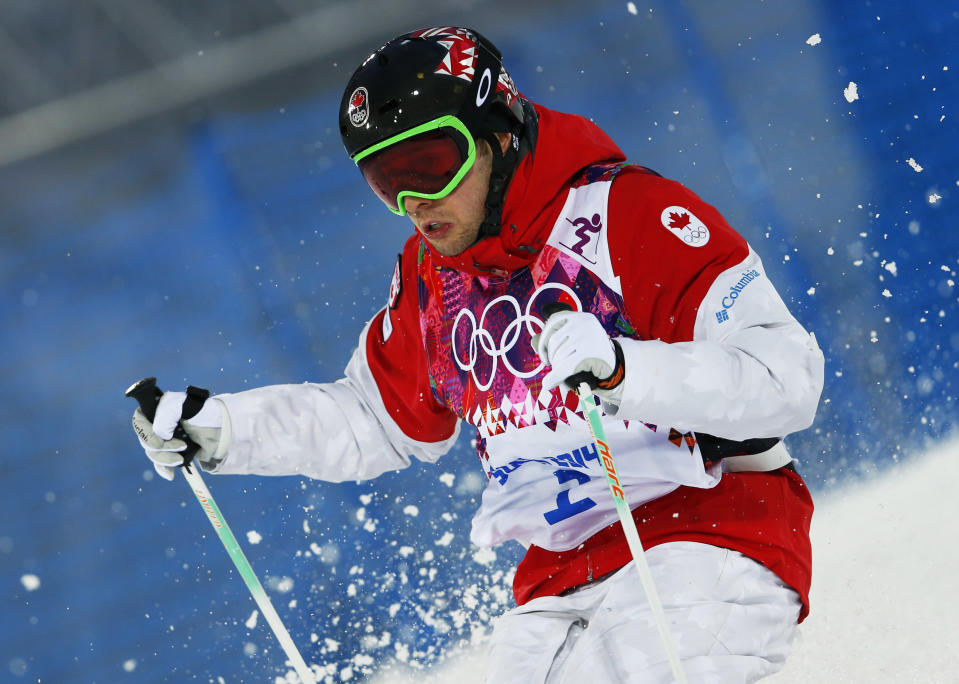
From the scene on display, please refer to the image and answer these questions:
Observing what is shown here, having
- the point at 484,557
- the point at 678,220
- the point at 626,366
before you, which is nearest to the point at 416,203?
the point at 678,220

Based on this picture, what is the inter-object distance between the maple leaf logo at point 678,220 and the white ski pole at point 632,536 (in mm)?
437

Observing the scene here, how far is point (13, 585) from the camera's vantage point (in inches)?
155

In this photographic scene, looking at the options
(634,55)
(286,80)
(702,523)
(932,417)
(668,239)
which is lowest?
(932,417)

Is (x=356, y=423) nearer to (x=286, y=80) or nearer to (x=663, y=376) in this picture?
(x=663, y=376)

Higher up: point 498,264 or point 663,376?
point 498,264

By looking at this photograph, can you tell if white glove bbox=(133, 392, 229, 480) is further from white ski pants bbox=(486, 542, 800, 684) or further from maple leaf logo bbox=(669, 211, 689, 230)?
maple leaf logo bbox=(669, 211, 689, 230)

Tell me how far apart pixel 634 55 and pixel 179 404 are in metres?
2.47

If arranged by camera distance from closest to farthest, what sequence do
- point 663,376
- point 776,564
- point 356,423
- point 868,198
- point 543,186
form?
point 663,376, point 776,564, point 543,186, point 356,423, point 868,198

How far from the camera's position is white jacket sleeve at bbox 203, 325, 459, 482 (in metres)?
2.65

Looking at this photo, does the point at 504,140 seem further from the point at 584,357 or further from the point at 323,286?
the point at 323,286

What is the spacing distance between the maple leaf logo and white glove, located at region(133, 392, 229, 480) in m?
1.20

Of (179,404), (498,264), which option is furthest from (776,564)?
(179,404)

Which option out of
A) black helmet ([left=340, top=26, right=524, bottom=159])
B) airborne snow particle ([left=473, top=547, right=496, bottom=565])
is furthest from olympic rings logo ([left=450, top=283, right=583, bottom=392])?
airborne snow particle ([left=473, top=547, right=496, bottom=565])

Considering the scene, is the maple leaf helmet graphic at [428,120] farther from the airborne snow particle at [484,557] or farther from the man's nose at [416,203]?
the airborne snow particle at [484,557]
